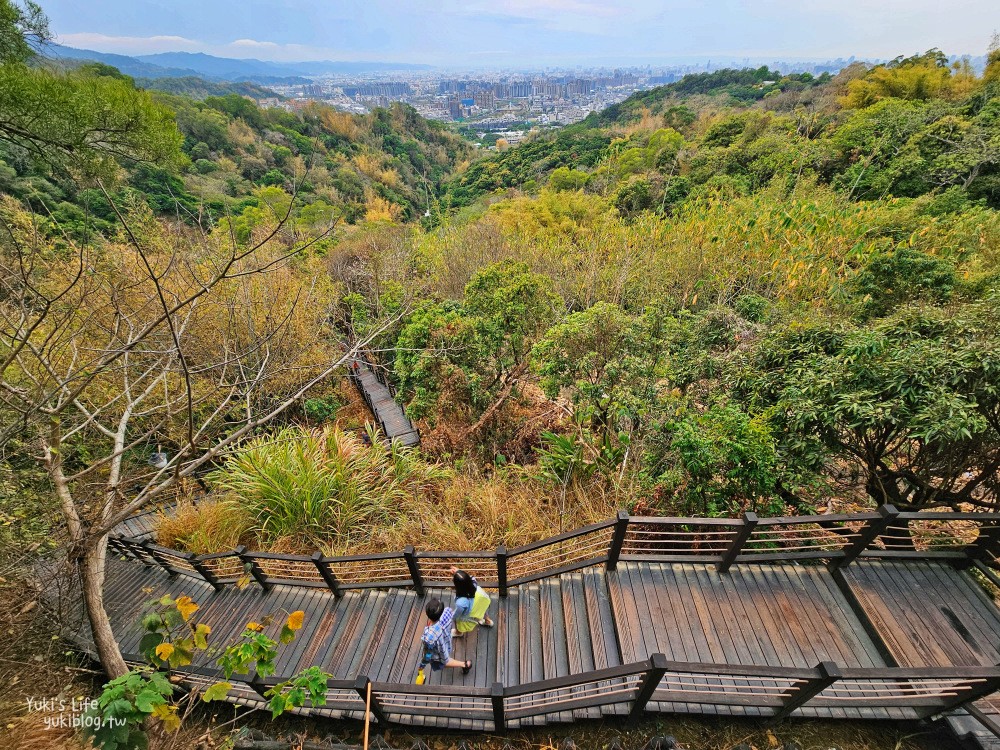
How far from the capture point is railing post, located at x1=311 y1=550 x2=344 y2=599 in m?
4.63

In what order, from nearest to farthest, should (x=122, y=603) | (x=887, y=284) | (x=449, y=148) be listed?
1. (x=122, y=603)
2. (x=887, y=284)
3. (x=449, y=148)

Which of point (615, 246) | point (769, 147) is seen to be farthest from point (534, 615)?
point (769, 147)

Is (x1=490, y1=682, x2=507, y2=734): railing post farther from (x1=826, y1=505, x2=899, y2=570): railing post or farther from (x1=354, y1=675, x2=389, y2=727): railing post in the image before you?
(x1=826, y1=505, x2=899, y2=570): railing post

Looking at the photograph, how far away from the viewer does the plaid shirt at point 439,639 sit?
4.10 m

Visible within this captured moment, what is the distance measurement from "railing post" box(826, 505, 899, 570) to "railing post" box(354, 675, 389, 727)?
484 centimetres

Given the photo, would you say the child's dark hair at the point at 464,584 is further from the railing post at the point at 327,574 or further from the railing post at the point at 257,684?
the railing post at the point at 257,684

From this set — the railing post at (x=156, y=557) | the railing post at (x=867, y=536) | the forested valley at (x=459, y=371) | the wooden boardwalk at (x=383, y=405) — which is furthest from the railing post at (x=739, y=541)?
→ the railing post at (x=156, y=557)

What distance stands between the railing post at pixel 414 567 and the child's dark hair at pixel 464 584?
1.92 feet

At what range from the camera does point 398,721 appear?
412cm

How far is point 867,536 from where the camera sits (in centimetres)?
416

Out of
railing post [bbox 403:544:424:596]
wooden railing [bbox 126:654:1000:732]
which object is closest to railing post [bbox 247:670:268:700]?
wooden railing [bbox 126:654:1000:732]

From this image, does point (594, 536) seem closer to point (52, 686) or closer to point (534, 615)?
point (534, 615)

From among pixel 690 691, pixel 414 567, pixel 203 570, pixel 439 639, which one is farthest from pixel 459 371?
pixel 690 691

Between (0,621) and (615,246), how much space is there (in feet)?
42.8
